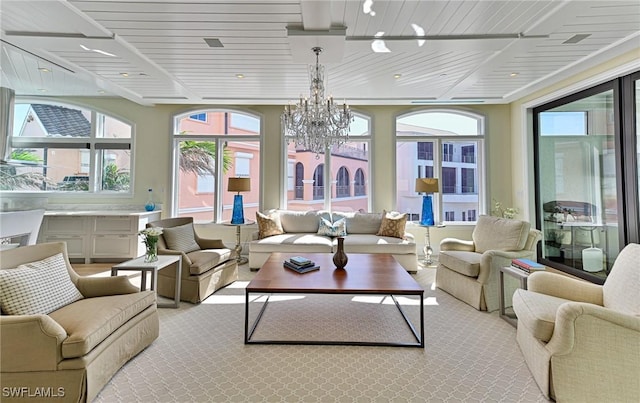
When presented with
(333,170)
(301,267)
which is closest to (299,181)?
(333,170)

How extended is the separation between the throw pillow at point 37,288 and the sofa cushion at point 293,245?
2.46 m

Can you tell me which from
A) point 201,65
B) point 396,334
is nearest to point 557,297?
point 396,334

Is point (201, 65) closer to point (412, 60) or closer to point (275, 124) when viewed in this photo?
point (275, 124)

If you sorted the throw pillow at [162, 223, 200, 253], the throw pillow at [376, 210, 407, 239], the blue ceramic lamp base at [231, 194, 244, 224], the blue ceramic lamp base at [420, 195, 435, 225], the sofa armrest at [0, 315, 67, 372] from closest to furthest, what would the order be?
1. the sofa armrest at [0, 315, 67, 372]
2. the throw pillow at [162, 223, 200, 253]
3. the throw pillow at [376, 210, 407, 239]
4. the blue ceramic lamp base at [420, 195, 435, 225]
5. the blue ceramic lamp base at [231, 194, 244, 224]

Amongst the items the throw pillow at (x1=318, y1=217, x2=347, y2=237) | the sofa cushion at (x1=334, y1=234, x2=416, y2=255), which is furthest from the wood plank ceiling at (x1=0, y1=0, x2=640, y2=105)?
the sofa cushion at (x1=334, y1=234, x2=416, y2=255)

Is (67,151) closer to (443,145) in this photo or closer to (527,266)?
(443,145)

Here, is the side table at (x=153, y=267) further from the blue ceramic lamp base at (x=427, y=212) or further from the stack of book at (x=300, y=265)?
the blue ceramic lamp base at (x=427, y=212)

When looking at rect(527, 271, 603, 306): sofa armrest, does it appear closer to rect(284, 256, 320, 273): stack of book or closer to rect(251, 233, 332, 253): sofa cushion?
rect(284, 256, 320, 273): stack of book

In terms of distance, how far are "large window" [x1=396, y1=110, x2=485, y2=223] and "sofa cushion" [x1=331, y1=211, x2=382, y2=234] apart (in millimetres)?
826

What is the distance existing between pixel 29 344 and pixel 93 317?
295 millimetres

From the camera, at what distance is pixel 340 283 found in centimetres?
250

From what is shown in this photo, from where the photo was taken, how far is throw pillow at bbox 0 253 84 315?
1738 millimetres

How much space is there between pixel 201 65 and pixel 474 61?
11.3ft

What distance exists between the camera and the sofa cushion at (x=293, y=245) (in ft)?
14.3
